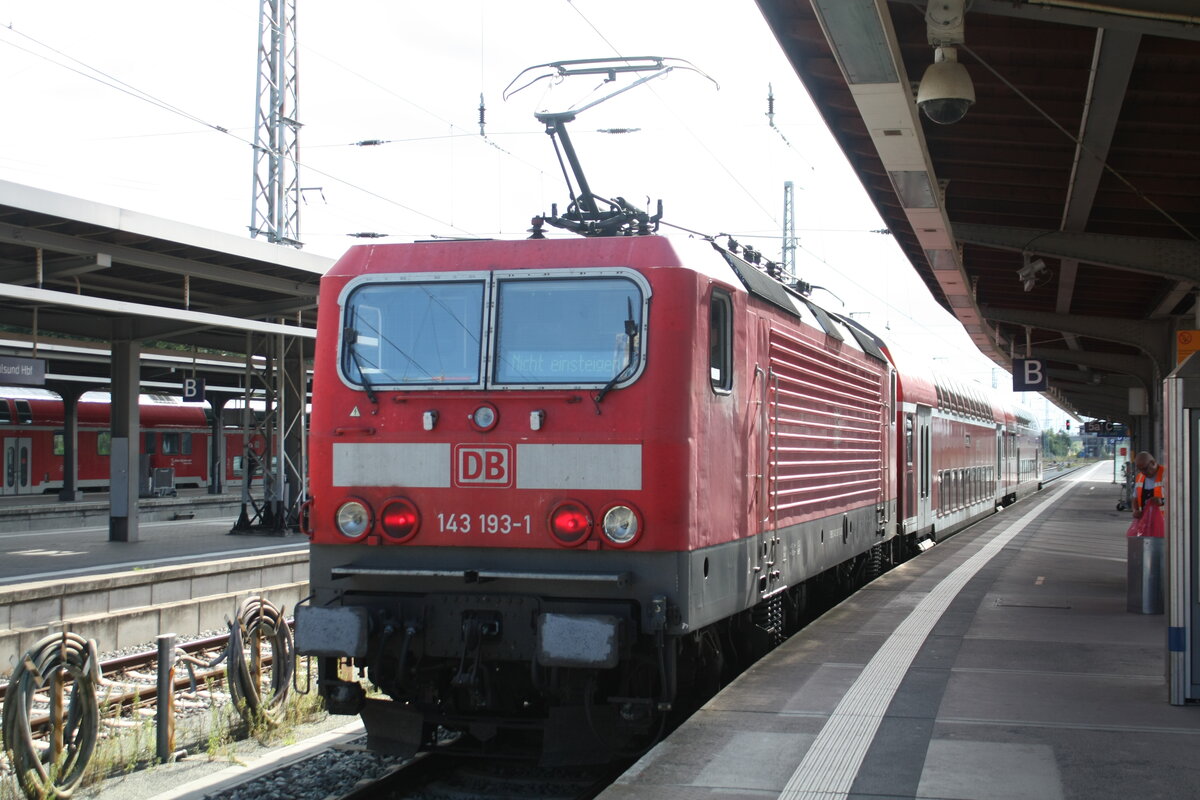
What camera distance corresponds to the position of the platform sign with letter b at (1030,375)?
24.8 meters

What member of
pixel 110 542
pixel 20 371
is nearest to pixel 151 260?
pixel 20 371

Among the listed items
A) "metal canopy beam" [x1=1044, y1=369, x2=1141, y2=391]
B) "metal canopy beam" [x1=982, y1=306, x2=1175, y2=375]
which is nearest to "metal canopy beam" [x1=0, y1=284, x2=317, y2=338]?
"metal canopy beam" [x1=982, y1=306, x2=1175, y2=375]

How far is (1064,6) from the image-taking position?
6.64 metres

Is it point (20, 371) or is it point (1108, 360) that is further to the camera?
point (1108, 360)

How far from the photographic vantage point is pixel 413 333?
7086 millimetres

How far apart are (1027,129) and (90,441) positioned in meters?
32.3

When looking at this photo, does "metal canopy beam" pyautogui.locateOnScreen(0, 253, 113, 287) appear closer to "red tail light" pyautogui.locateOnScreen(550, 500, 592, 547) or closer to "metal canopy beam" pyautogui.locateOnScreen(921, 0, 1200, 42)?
"red tail light" pyautogui.locateOnScreen(550, 500, 592, 547)

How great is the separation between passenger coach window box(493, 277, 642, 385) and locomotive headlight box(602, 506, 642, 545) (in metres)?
0.74

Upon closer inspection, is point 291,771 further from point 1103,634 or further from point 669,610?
point 1103,634

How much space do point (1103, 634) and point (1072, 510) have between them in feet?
81.2

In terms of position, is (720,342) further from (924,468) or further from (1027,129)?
(924,468)

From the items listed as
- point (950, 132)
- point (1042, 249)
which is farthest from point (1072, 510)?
point (950, 132)

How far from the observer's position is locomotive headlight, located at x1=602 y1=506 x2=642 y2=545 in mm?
6469

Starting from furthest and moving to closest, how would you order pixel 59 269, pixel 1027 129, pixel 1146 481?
pixel 59 269 → pixel 1146 481 → pixel 1027 129
